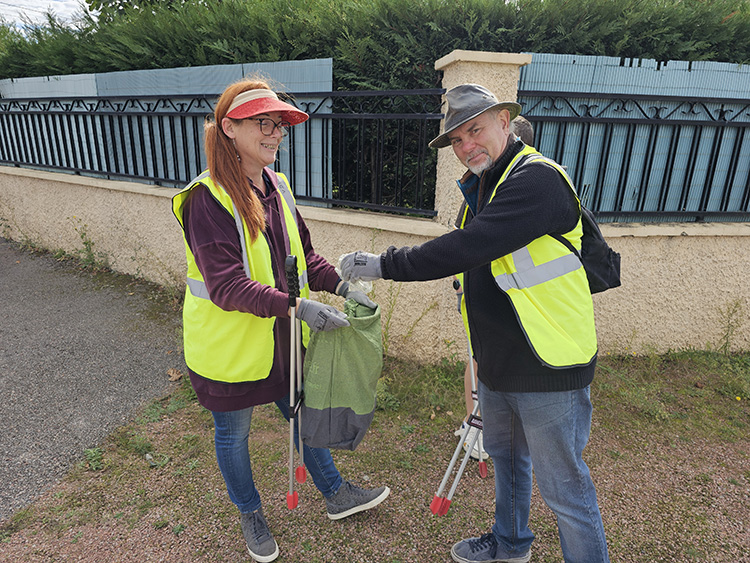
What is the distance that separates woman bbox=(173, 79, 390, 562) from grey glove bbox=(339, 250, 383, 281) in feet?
0.58

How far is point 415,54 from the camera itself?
14.2ft

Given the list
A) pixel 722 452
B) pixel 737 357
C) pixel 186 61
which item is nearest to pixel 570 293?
pixel 722 452

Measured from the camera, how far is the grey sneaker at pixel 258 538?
8.34 feet

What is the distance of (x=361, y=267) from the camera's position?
214 cm

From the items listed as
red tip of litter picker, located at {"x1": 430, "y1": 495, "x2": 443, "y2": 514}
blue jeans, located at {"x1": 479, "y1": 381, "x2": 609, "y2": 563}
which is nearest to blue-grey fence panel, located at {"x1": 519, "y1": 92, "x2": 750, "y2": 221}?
blue jeans, located at {"x1": 479, "y1": 381, "x2": 609, "y2": 563}

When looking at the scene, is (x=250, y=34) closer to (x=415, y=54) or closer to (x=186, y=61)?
(x=186, y=61)

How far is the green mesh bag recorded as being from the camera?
A: 2334mm

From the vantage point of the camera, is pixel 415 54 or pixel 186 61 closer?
pixel 415 54

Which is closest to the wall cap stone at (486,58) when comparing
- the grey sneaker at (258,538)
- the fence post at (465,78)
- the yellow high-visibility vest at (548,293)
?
the fence post at (465,78)

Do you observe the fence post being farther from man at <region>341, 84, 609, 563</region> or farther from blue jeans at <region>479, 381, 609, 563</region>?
blue jeans at <region>479, 381, 609, 563</region>

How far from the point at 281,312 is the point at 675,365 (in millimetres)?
4009

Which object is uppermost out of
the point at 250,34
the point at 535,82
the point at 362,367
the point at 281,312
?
the point at 250,34

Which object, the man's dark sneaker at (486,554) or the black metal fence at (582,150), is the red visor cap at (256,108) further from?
the man's dark sneaker at (486,554)

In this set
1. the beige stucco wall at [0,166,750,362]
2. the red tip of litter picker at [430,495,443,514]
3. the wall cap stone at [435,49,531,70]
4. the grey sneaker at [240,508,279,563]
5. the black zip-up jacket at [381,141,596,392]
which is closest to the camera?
the black zip-up jacket at [381,141,596,392]
